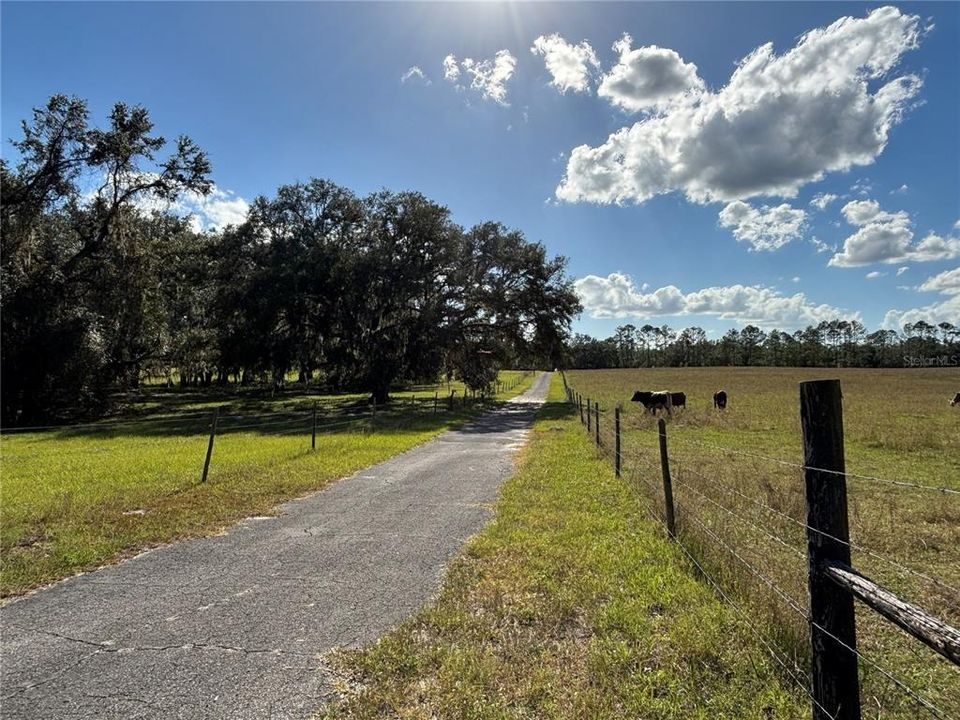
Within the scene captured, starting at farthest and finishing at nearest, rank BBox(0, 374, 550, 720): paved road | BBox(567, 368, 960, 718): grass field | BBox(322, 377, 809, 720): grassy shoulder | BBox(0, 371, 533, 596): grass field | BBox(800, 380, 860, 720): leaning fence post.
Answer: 1. BBox(0, 371, 533, 596): grass field
2. BBox(567, 368, 960, 718): grass field
3. BBox(0, 374, 550, 720): paved road
4. BBox(322, 377, 809, 720): grassy shoulder
5. BBox(800, 380, 860, 720): leaning fence post

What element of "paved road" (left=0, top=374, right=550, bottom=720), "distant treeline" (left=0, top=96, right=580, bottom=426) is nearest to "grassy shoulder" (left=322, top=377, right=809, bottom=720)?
"paved road" (left=0, top=374, right=550, bottom=720)

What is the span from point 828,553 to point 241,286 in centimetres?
3150

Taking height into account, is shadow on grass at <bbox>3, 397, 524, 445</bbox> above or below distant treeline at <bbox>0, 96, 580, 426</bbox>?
below

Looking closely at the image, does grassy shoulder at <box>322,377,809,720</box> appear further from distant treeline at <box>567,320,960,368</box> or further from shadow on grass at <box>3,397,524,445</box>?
distant treeline at <box>567,320,960,368</box>

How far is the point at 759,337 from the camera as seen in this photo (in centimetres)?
15550

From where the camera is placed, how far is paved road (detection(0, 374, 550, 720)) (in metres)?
3.51

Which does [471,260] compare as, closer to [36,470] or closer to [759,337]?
Result: [36,470]

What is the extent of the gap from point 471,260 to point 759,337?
474ft

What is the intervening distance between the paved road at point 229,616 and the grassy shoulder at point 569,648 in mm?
344

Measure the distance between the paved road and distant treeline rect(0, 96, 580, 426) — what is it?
21.5 metres

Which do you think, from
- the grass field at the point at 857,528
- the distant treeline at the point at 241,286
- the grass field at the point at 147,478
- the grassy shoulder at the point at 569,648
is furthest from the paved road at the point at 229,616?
the distant treeline at the point at 241,286

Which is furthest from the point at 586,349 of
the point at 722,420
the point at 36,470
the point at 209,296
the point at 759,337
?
the point at 36,470

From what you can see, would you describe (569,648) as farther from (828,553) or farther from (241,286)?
(241,286)

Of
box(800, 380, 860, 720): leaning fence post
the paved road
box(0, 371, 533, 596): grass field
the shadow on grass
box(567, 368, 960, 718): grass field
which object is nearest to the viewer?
box(800, 380, 860, 720): leaning fence post
